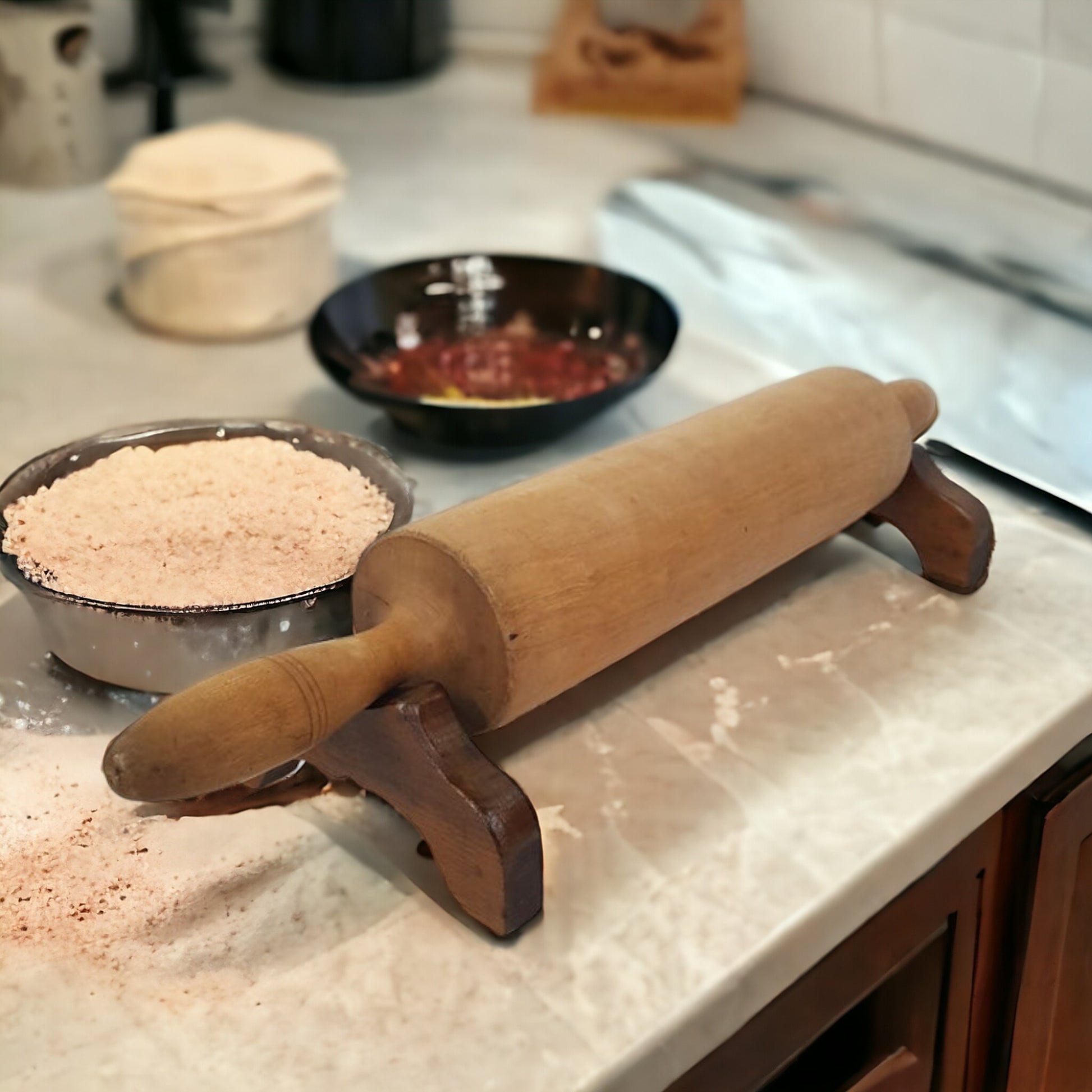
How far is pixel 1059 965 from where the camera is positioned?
2.32 feet

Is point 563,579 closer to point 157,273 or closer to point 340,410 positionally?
point 340,410

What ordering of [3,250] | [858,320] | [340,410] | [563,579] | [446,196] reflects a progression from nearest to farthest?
[563,579], [340,410], [858,320], [3,250], [446,196]

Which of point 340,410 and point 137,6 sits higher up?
point 137,6

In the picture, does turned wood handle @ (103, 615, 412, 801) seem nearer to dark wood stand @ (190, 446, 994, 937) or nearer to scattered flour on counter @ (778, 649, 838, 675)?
dark wood stand @ (190, 446, 994, 937)

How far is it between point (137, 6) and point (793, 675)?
3.66ft

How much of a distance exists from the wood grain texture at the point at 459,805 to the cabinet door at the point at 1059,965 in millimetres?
278

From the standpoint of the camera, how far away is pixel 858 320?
1018 millimetres

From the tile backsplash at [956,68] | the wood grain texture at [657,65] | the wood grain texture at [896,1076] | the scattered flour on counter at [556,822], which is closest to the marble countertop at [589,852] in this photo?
the scattered flour on counter at [556,822]

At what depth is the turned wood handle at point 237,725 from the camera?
45 cm

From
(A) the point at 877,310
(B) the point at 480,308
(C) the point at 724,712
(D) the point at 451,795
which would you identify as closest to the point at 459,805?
(D) the point at 451,795

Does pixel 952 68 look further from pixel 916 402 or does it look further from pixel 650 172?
pixel 916 402

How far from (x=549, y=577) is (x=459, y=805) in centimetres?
9

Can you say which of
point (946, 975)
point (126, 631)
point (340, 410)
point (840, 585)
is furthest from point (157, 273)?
point (946, 975)

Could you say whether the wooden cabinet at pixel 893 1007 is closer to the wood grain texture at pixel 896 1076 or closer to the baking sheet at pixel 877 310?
the wood grain texture at pixel 896 1076
